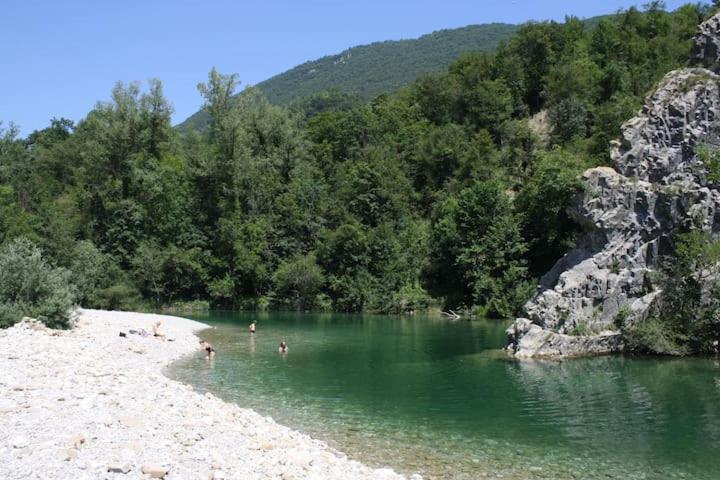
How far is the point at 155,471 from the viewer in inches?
465

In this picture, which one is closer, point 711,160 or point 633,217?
point 711,160

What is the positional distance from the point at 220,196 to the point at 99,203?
14.6 metres

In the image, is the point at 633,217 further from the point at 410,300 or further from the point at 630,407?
the point at 410,300

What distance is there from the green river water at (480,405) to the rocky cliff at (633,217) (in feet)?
7.74

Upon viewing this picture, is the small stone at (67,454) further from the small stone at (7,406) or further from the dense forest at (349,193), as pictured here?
the dense forest at (349,193)

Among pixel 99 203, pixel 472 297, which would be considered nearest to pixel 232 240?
pixel 99 203

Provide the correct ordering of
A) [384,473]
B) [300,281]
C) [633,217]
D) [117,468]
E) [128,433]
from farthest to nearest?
[300,281] → [633,217] → [128,433] → [384,473] → [117,468]

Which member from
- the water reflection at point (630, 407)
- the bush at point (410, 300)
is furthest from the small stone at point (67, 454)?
the bush at point (410, 300)

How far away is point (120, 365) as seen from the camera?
27.1 m

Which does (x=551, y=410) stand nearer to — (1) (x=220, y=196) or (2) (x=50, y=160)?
(1) (x=220, y=196)

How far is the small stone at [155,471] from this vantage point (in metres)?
11.8

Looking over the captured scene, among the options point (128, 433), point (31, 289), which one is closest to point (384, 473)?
point (128, 433)

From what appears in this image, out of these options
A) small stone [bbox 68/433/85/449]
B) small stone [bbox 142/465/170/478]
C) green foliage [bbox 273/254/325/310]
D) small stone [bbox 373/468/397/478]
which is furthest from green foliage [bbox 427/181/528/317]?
small stone [bbox 142/465/170/478]

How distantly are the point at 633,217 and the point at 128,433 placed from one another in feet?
104
